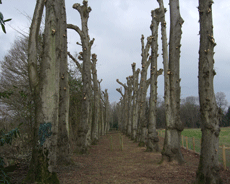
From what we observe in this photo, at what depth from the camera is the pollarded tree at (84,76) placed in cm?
1122

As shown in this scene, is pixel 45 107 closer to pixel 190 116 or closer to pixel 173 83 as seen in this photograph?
pixel 173 83

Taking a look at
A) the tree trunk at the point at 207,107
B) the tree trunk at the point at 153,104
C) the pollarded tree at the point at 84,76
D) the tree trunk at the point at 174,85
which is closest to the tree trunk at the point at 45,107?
the tree trunk at the point at 207,107

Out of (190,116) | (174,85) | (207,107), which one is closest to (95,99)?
(174,85)

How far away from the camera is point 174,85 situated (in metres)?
7.95

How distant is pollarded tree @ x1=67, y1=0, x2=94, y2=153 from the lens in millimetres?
11219

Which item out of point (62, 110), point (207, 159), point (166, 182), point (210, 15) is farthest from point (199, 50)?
point (62, 110)

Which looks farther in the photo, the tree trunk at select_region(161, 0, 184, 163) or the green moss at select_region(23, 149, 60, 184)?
the tree trunk at select_region(161, 0, 184, 163)

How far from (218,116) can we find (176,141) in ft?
10.8

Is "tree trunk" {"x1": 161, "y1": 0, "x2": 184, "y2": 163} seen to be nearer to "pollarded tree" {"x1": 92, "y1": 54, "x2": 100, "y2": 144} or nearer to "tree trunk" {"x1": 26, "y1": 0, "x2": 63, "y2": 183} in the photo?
"tree trunk" {"x1": 26, "y1": 0, "x2": 63, "y2": 183}

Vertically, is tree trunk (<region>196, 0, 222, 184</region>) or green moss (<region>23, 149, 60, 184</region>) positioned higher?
tree trunk (<region>196, 0, 222, 184</region>)

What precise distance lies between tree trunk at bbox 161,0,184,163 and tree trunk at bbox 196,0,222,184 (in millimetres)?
3078

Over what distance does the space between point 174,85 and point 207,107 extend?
3.44 meters

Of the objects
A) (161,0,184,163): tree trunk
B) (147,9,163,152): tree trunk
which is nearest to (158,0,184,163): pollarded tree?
(161,0,184,163): tree trunk

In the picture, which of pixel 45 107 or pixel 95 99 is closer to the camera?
pixel 45 107
